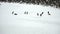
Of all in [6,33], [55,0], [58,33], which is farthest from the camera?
[55,0]

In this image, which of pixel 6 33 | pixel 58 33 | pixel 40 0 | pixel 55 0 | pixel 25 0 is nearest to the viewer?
pixel 6 33

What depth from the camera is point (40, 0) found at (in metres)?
16.6

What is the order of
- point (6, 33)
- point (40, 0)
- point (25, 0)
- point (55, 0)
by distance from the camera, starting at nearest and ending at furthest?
point (6, 33) < point (55, 0) < point (40, 0) < point (25, 0)

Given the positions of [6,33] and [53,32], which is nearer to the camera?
[6,33]

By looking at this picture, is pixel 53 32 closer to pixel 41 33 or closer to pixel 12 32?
pixel 41 33

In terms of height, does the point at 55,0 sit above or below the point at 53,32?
above

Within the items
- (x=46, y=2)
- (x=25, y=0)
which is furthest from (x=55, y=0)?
(x=25, y=0)

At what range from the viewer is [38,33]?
4.20 meters

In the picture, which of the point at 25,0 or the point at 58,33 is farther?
the point at 25,0

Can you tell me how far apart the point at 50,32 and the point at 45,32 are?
18 centimetres

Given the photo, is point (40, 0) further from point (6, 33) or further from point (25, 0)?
point (6, 33)

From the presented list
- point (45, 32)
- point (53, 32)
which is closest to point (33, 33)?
point (45, 32)

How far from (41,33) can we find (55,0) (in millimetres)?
10881

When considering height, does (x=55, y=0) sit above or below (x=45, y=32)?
above
